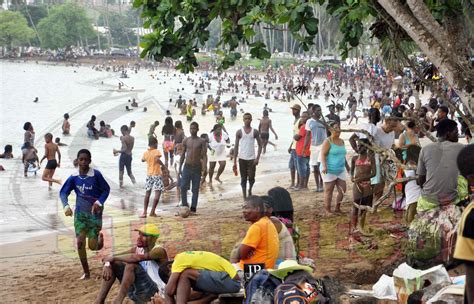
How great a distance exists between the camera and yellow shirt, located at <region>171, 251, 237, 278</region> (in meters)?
5.73

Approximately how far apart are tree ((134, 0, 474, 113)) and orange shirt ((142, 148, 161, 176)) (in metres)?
3.58

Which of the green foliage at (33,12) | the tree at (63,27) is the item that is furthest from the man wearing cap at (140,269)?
the green foliage at (33,12)

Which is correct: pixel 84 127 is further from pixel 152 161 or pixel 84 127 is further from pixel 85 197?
pixel 85 197

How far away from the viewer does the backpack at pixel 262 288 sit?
17.2 feet

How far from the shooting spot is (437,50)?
663 cm

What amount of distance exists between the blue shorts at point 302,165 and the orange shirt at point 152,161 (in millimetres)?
2566

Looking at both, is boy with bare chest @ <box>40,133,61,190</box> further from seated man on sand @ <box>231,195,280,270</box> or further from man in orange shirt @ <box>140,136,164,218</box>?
seated man on sand @ <box>231,195,280,270</box>

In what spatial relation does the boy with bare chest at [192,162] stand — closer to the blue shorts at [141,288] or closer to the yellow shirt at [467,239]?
the blue shorts at [141,288]

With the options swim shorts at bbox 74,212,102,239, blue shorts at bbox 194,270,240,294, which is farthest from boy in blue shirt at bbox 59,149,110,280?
blue shorts at bbox 194,270,240,294

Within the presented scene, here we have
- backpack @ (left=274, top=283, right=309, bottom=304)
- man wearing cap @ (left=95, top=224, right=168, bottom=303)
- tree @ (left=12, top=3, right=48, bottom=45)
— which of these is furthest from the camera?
tree @ (left=12, top=3, right=48, bottom=45)

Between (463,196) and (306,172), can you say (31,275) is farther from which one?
(306,172)

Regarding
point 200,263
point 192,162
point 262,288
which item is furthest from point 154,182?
point 262,288

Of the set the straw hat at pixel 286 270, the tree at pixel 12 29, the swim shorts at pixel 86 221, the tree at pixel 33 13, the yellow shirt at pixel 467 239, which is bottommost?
the swim shorts at pixel 86 221

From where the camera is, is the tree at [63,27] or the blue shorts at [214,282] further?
the tree at [63,27]
